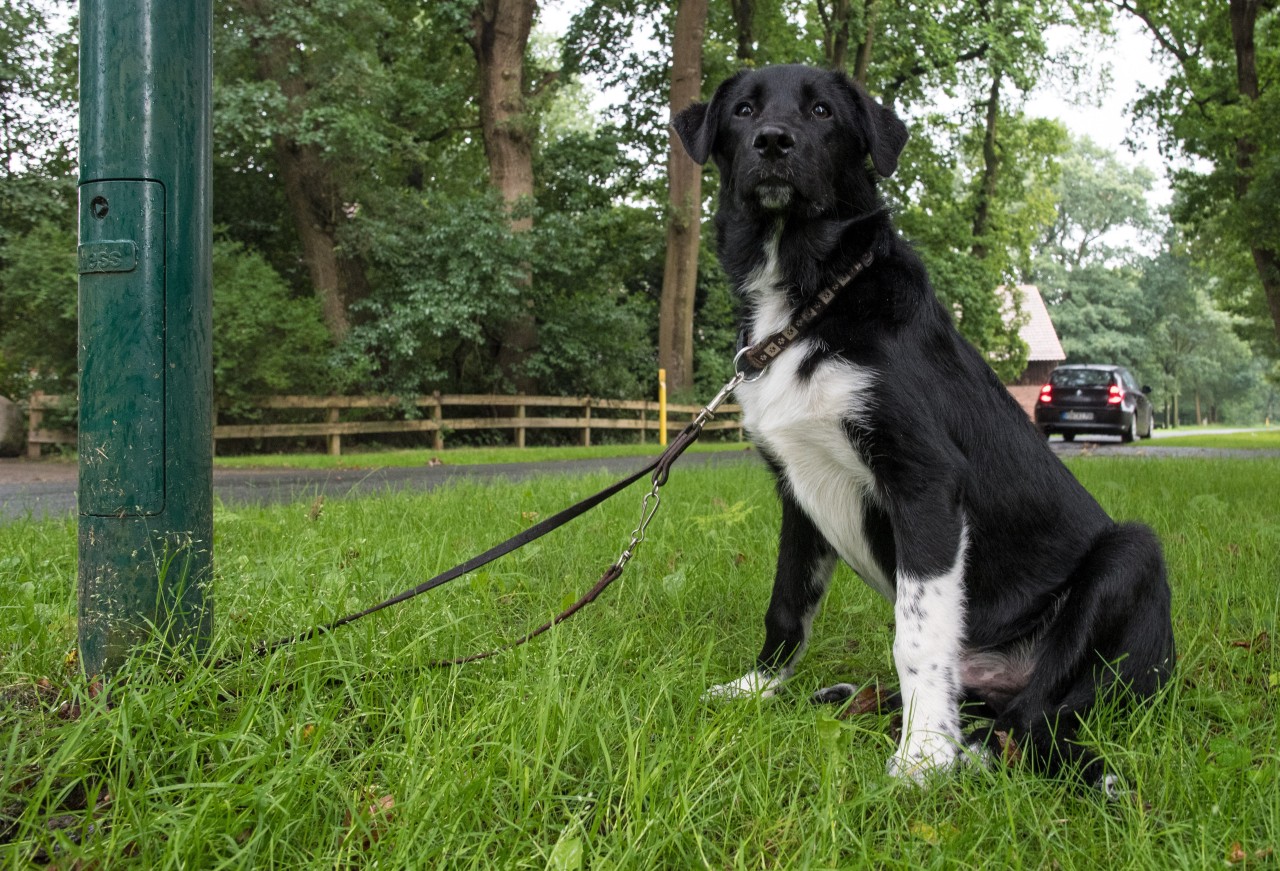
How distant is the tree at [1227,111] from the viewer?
468 inches

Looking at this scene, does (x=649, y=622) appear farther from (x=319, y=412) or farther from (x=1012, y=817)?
(x=319, y=412)

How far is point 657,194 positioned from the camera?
23.6 m

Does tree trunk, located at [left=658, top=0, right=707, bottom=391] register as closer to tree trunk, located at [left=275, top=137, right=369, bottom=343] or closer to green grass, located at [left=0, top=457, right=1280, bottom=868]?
tree trunk, located at [left=275, top=137, right=369, bottom=343]

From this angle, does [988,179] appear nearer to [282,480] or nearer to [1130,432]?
[1130,432]

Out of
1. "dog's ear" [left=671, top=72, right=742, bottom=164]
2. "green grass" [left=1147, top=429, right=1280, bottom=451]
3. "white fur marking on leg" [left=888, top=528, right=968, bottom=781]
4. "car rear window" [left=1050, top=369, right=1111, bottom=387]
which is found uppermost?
"dog's ear" [left=671, top=72, right=742, bottom=164]

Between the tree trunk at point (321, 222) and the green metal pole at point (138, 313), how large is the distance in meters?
15.7

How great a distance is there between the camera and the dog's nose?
2.76m

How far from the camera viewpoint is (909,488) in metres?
2.36

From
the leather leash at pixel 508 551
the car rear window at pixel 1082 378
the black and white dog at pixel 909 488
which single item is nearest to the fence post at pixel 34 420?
the leather leash at pixel 508 551

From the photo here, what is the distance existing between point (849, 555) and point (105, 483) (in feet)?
6.38

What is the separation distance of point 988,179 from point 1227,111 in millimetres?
17165

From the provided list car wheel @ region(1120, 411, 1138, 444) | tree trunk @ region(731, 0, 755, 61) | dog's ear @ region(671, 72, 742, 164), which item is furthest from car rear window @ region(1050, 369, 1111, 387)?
dog's ear @ region(671, 72, 742, 164)

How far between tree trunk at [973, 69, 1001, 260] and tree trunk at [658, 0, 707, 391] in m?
13.7

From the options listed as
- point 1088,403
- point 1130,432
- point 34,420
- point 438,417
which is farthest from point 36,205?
point 1130,432
